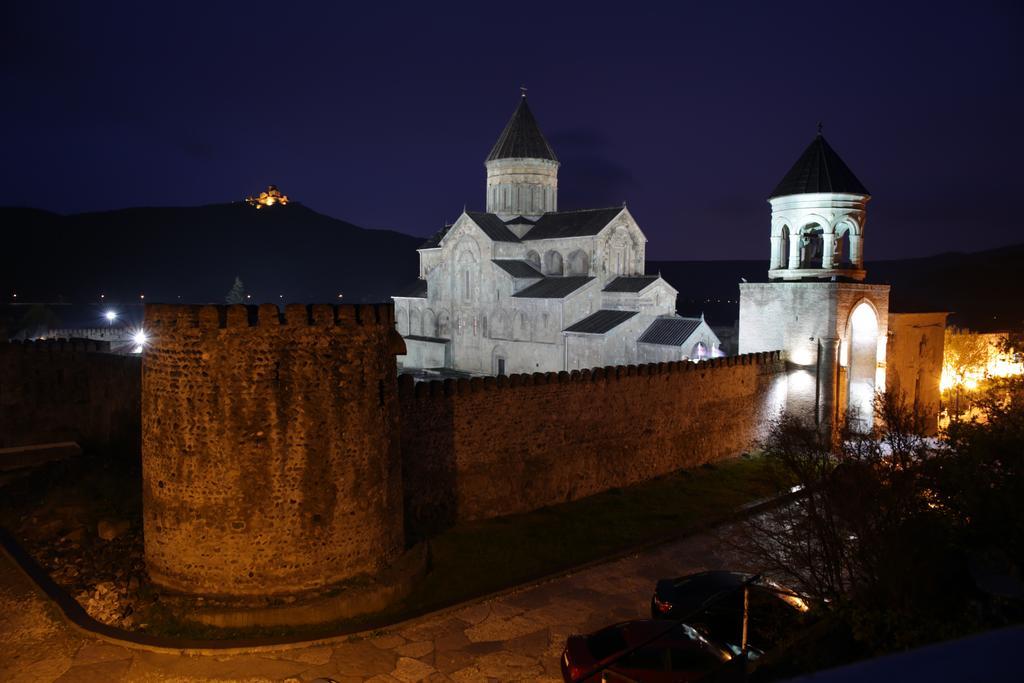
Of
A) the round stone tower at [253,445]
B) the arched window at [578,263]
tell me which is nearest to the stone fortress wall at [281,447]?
the round stone tower at [253,445]

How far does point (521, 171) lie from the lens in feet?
110

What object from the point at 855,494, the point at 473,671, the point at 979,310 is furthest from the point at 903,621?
the point at 979,310

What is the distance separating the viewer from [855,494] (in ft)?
27.3

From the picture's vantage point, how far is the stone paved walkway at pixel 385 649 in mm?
7492

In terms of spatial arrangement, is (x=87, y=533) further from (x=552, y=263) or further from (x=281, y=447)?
(x=552, y=263)

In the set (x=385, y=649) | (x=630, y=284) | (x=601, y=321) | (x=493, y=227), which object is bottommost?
(x=385, y=649)

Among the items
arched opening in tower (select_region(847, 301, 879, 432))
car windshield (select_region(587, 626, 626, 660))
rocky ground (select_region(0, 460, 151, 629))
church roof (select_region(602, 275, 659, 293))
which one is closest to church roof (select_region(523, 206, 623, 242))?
church roof (select_region(602, 275, 659, 293))

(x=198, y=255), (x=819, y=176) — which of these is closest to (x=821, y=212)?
(x=819, y=176)

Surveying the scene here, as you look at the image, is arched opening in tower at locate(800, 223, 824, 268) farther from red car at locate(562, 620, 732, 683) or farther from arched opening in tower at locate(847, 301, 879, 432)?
red car at locate(562, 620, 732, 683)

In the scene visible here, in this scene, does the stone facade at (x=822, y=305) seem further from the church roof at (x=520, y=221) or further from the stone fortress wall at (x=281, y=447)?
the stone fortress wall at (x=281, y=447)

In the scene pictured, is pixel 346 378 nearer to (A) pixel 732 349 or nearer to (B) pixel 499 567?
(B) pixel 499 567

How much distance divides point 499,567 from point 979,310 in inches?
2772

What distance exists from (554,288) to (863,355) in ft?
38.3

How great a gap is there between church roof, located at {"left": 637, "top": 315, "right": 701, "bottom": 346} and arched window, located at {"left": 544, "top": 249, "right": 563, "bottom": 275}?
564cm
